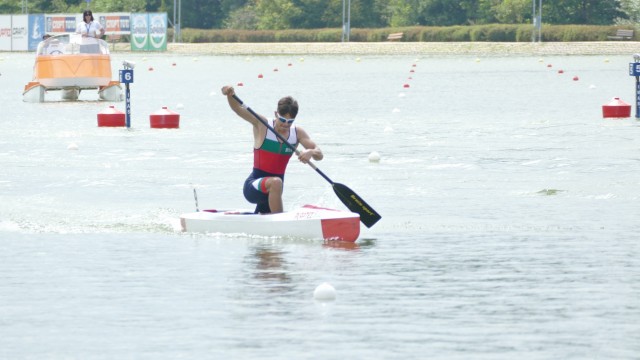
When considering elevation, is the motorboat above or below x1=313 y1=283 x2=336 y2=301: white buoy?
above

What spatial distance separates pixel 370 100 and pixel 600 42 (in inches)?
1797

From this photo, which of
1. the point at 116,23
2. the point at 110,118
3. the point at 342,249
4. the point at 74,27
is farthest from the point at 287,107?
the point at 116,23

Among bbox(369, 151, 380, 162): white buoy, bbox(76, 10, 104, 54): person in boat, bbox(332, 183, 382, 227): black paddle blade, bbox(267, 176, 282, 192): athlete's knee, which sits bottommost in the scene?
bbox(369, 151, 380, 162): white buoy

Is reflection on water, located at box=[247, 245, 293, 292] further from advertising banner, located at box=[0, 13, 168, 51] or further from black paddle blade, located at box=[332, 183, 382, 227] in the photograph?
advertising banner, located at box=[0, 13, 168, 51]

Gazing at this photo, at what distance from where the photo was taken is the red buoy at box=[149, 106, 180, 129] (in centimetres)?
2841

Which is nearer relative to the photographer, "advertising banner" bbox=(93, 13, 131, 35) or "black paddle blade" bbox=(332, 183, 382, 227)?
"black paddle blade" bbox=(332, 183, 382, 227)

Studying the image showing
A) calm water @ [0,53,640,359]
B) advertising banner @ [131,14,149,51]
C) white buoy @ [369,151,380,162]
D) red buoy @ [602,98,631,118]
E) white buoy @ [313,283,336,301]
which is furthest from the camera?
advertising banner @ [131,14,149,51]

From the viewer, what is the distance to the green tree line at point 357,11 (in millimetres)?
98062

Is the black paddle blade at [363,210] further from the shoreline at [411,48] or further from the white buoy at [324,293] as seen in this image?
the shoreline at [411,48]

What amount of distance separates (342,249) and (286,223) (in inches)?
28.4

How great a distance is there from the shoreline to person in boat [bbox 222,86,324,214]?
210ft

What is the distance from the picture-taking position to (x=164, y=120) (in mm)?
28500

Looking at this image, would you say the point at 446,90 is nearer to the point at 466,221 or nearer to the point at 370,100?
the point at 370,100

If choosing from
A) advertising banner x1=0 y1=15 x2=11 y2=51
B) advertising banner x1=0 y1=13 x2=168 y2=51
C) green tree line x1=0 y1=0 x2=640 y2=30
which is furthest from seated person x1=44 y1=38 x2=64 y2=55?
advertising banner x1=0 y1=15 x2=11 y2=51
